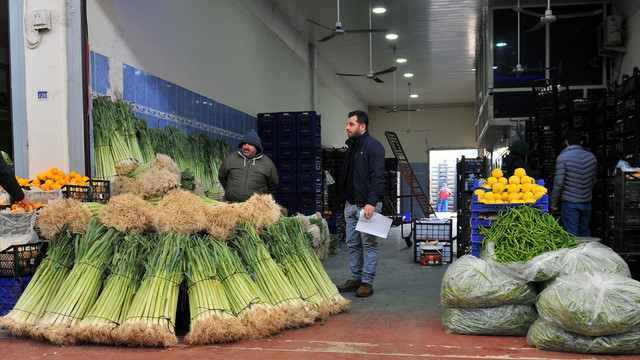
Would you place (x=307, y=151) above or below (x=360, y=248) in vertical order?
above

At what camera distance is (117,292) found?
360 centimetres

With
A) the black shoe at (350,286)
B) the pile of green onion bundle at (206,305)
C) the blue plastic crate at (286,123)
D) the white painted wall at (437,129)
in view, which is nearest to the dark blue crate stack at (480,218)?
the black shoe at (350,286)

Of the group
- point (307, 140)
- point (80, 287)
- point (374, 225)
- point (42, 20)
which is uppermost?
point (42, 20)

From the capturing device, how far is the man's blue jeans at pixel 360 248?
208 inches

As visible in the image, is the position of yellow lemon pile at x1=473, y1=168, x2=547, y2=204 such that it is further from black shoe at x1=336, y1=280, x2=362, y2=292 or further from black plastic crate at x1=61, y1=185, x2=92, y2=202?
black plastic crate at x1=61, y1=185, x2=92, y2=202

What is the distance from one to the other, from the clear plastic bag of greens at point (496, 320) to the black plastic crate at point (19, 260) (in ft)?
10.3

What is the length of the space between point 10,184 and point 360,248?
3.15m

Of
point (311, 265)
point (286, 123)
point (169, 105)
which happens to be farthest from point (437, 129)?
point (311, 265)

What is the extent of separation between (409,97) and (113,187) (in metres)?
21.0

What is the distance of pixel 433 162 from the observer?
26.8 meters

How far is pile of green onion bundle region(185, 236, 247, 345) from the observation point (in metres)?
3.50

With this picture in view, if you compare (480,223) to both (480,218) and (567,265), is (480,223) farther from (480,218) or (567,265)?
(567,265)

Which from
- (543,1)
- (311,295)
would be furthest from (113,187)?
(543,1)

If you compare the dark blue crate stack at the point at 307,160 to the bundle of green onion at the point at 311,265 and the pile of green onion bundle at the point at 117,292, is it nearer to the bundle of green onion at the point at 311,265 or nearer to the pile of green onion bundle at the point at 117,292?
the bundle of green onion at the point at 311,265
